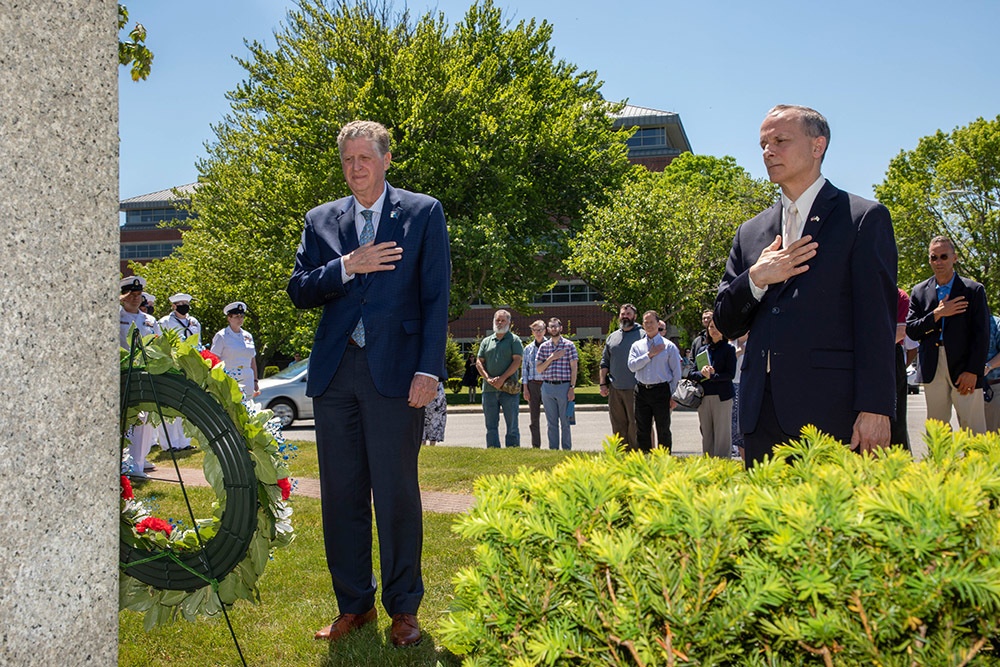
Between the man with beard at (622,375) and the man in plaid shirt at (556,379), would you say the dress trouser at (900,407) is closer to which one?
the man with beard at (622,375)

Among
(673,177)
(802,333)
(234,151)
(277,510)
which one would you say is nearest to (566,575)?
(802,333)

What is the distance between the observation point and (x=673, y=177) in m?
57.8

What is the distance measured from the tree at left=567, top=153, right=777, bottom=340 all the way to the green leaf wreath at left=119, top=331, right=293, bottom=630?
29642 millimetres

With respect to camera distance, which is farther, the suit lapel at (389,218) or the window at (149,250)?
the window at (149,250)

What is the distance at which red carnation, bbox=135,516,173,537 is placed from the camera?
3832 mm

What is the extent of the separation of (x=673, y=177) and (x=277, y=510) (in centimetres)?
5628

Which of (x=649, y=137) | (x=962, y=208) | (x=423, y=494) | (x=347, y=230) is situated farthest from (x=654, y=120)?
(x=347, y=230)

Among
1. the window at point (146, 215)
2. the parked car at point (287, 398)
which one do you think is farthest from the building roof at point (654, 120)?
the parked car at point (287, 398)

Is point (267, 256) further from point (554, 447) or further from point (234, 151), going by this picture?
point (554, 447)

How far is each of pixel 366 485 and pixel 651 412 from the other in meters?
8.12

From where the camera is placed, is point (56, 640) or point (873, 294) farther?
point (873, 294)

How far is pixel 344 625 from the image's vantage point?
425cm

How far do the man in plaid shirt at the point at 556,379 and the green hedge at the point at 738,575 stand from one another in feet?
40.0

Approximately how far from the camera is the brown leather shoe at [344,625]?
13.7 ft
